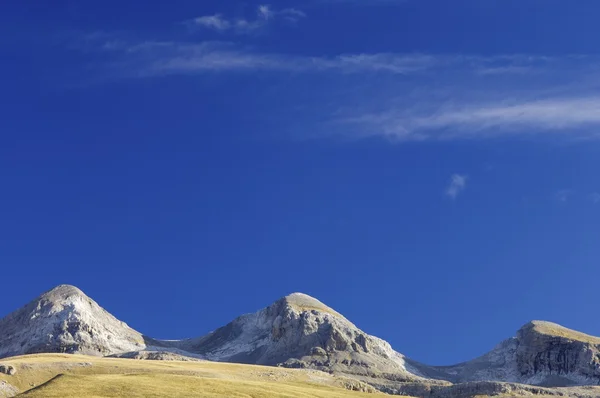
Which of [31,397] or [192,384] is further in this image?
[192,384]

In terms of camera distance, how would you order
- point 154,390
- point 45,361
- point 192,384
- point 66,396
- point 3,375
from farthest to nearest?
point 45,361 → point 3,375 → point 192,384 → point 154,390 → point 66,396

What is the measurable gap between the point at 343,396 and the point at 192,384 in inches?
1246

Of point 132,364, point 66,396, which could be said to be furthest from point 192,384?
point 132,364

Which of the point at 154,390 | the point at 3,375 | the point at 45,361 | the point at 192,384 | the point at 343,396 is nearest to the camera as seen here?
the point at 154,390

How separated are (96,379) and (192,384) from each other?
12902mm

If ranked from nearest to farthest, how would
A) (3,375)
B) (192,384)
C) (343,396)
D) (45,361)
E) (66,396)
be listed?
(66,396) → (192,384) → (343,396) → (3,375) → (45,361)

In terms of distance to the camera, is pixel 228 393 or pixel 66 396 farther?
pixel 228 393

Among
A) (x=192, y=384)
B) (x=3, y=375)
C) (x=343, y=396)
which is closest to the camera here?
(x=192, y=384)

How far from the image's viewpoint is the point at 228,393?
416ft

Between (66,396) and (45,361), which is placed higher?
(45,361)

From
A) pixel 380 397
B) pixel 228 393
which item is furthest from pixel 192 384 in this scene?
pixel 380 397

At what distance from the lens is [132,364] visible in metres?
198

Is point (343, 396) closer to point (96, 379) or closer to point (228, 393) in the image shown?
point (228, 393)

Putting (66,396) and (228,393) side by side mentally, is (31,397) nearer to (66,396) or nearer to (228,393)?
(66,396)
